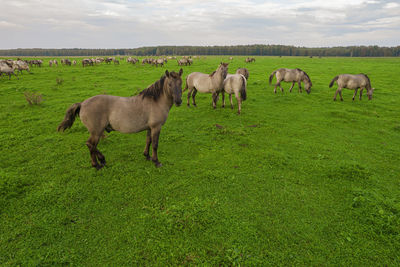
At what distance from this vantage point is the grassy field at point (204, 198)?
3279mm

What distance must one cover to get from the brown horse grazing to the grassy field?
120 centimetres

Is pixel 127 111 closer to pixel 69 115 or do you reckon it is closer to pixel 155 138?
pixel 155 138

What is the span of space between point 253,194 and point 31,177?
19.4 ft

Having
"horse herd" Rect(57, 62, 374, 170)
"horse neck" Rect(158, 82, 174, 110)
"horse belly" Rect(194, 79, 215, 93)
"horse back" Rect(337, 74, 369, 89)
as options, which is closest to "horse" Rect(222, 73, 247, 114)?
"horse belly" Rect(194, 79, 215, 93)

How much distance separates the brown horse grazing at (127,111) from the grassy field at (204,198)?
120 centimetres

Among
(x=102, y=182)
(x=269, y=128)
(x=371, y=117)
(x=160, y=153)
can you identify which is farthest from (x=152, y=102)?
(x=371, y=117)

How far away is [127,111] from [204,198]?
3085 millimetres

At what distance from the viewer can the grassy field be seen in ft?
10.8

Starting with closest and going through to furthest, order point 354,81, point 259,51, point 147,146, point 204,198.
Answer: point 204,198, point 147,146, point 354,81, point 259,51

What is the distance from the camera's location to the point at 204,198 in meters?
4.51

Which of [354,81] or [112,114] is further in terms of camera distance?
[354,81]

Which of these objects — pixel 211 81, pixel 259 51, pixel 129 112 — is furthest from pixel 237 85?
pixel 259 51

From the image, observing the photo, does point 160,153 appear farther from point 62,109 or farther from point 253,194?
point 62,109

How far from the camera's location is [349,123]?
967 cm
